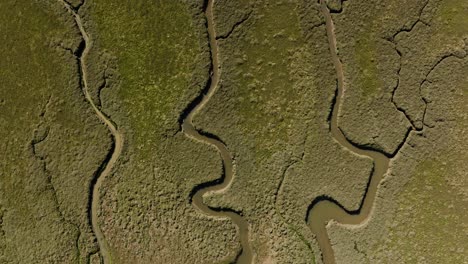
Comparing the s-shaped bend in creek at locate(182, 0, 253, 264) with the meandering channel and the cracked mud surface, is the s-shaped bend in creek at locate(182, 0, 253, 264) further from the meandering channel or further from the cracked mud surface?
the meandering channel

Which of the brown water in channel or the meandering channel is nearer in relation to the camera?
the brown water in channel

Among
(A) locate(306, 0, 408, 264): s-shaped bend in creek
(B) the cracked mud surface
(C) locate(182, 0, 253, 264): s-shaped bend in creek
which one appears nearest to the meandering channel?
(B) the cracked mud surface

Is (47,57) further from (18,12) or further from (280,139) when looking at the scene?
(280,139)

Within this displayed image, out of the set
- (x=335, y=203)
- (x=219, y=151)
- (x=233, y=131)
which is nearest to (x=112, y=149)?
(x=219, y=151)

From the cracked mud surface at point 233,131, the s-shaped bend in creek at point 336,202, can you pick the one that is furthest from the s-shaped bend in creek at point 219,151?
the s-shaped bend in creek at point 336,202

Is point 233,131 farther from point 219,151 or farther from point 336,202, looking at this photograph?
point 336,202

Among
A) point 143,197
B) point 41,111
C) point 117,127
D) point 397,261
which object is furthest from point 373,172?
point 41,111

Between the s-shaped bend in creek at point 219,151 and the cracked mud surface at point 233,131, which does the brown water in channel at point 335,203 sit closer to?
the cracked mud surface at point 233,131
